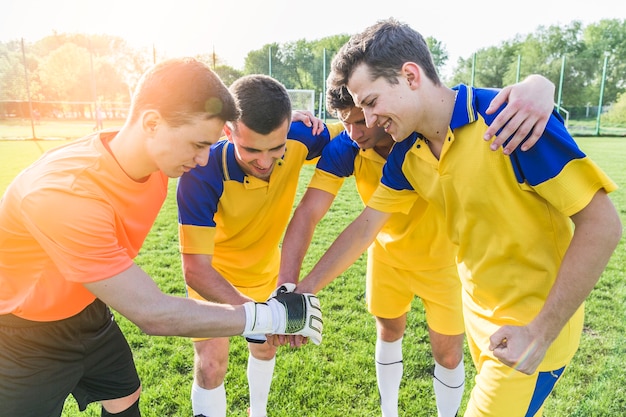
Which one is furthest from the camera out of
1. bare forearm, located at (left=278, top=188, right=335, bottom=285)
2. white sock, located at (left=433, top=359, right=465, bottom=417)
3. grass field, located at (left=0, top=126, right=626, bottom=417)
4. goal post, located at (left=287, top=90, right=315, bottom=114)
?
goal post, located at (left=287, top=90, right=315, bottom=114)

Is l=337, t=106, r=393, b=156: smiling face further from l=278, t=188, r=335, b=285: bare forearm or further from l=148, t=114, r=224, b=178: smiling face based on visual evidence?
l=148, t=114, r=224, b=178: smiling face

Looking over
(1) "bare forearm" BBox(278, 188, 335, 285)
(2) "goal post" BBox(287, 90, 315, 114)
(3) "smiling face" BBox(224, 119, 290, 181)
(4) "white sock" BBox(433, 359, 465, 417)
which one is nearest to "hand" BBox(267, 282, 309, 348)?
(1) "bare forearm" BBox(278, 188, 335, 285)

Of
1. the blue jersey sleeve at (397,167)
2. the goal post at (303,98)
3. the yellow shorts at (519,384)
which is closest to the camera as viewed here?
the yellow shorts at (519,384)

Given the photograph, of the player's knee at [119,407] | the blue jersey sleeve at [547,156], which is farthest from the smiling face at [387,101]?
the player's knee at [119,407]

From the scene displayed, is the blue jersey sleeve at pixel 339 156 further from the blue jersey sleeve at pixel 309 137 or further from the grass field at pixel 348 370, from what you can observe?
the grass field at pixel 348 370

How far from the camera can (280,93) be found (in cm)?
267

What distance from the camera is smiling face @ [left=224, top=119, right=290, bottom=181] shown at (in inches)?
101

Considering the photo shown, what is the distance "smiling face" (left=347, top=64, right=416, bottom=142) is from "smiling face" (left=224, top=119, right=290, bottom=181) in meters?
0.60

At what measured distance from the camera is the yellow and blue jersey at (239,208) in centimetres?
271

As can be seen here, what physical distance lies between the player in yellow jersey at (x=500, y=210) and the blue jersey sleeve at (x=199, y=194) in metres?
0.93

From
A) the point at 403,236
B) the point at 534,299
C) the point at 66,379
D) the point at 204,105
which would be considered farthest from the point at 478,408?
the point at 66,379

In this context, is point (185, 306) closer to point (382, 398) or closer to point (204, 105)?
point (204, 105)

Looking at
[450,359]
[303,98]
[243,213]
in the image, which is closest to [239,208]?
[243,213]

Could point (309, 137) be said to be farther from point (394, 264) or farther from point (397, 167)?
point (394, 264)
